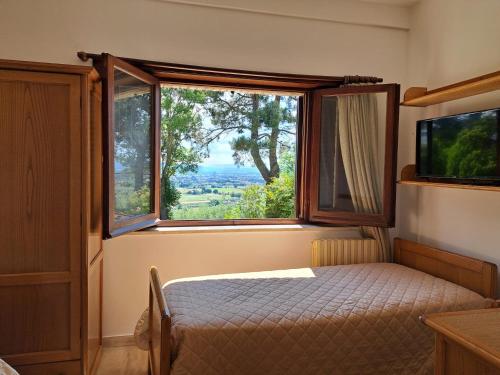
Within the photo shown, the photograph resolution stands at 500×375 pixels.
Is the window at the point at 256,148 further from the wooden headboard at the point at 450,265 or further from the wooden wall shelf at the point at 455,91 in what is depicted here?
the wooden headboard at the point at 450,265

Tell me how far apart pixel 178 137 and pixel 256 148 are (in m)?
0.66

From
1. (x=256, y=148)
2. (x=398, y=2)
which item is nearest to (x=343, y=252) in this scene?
(x=256, y=148)

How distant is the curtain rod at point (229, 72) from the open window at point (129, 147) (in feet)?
0.28

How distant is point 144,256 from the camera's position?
9.26 ft

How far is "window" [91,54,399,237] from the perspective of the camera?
2871mm

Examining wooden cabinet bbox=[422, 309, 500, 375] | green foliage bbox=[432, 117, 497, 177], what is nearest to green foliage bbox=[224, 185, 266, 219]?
green foliage bbox=[432, 117, 497, 177]

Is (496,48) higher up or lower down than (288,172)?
higher up

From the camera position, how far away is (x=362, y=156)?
121 inches

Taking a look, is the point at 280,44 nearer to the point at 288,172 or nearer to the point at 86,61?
the point at 288,172

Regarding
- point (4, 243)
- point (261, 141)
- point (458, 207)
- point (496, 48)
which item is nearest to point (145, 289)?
point (4, 243)

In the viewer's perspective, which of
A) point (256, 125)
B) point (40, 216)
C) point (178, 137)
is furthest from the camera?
point (256, 125)

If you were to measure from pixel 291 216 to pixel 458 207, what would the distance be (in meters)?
1.29

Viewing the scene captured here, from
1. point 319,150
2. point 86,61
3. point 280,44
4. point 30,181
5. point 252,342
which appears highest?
point 280,44

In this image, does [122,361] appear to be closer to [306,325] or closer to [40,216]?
[40,216]
